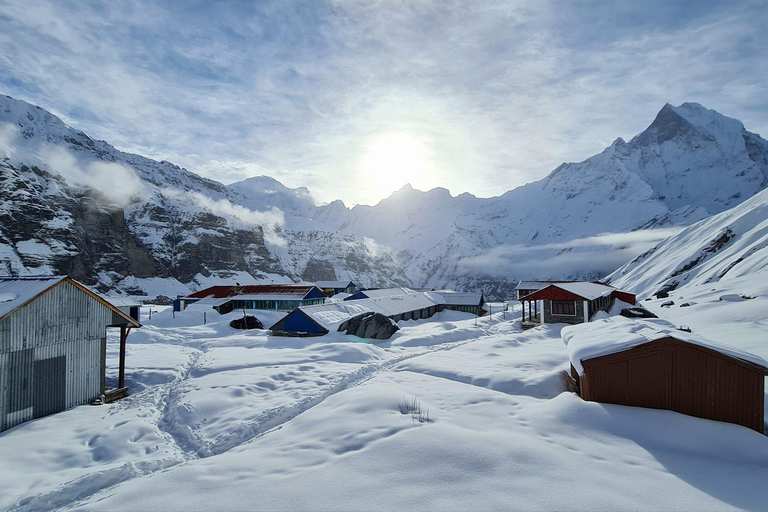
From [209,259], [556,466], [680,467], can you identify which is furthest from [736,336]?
[209,259]

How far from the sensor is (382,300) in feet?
160

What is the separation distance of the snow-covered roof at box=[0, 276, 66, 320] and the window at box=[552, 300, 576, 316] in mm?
34219

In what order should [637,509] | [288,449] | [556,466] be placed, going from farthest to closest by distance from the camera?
[288,449]
[556,466]
[637,509]

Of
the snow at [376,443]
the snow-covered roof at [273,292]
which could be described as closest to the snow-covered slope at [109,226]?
the snow-covered roof at [273,292]

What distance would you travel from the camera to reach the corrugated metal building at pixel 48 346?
1309cm

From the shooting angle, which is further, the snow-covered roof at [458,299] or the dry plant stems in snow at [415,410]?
the snow-covered roof at [458,299]

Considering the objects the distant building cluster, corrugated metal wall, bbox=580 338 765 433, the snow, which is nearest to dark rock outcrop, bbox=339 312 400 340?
the snow

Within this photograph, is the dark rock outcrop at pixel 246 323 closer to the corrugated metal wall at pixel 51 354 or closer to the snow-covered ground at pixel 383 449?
the snow-covered ground at pixel 383 449

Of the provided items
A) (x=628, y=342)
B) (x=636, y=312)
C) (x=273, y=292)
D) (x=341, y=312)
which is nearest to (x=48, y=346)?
(x=628, y=342)

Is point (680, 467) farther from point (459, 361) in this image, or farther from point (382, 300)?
point (382, 300)

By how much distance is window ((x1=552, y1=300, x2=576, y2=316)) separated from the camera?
110ft

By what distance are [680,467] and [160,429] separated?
14.3 m

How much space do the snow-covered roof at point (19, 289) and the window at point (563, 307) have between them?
34.2 m

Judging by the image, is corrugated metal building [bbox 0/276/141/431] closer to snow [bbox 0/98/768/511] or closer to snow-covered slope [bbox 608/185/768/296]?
snow [bbox 0/98/768/511]
